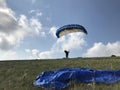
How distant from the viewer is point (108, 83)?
18984 millimetres

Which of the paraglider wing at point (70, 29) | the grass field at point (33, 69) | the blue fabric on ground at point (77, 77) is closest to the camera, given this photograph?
the blue fabric on ground at point (77, 77)

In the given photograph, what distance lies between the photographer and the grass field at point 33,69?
19.3m

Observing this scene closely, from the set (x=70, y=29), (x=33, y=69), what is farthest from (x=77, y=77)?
(x=70, y=29)

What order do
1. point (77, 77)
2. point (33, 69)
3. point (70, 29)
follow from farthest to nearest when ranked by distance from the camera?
point (70, 29)
point (33, 69)
point (77, 77)

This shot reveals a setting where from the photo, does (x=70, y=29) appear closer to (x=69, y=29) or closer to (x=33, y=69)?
(x=69, y=29)

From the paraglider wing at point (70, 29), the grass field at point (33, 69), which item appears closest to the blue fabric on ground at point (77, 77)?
the grass field at point (33, 69)

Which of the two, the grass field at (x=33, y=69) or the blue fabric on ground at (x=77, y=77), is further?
the grass field at (x=33, y=69)

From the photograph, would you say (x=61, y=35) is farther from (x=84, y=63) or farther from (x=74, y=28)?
(x=84, y=63)

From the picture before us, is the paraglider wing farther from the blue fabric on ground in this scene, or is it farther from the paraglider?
the blue fabric on ground

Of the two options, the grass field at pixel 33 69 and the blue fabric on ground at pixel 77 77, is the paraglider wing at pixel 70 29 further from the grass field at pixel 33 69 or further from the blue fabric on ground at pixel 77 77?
the blue fabric on ground at pixel 77 77

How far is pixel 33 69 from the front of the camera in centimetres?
2438

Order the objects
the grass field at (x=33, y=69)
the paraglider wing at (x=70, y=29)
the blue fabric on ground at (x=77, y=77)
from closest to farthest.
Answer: the blue fabric on ground at (x=77, y=77) < the grass field at (x=33, y=69) < the paraglider wing at (x=70, y=29)

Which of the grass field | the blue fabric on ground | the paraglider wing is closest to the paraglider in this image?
the paraglider wing

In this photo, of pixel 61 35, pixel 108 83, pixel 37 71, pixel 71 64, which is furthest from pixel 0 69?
pixel 108 83
